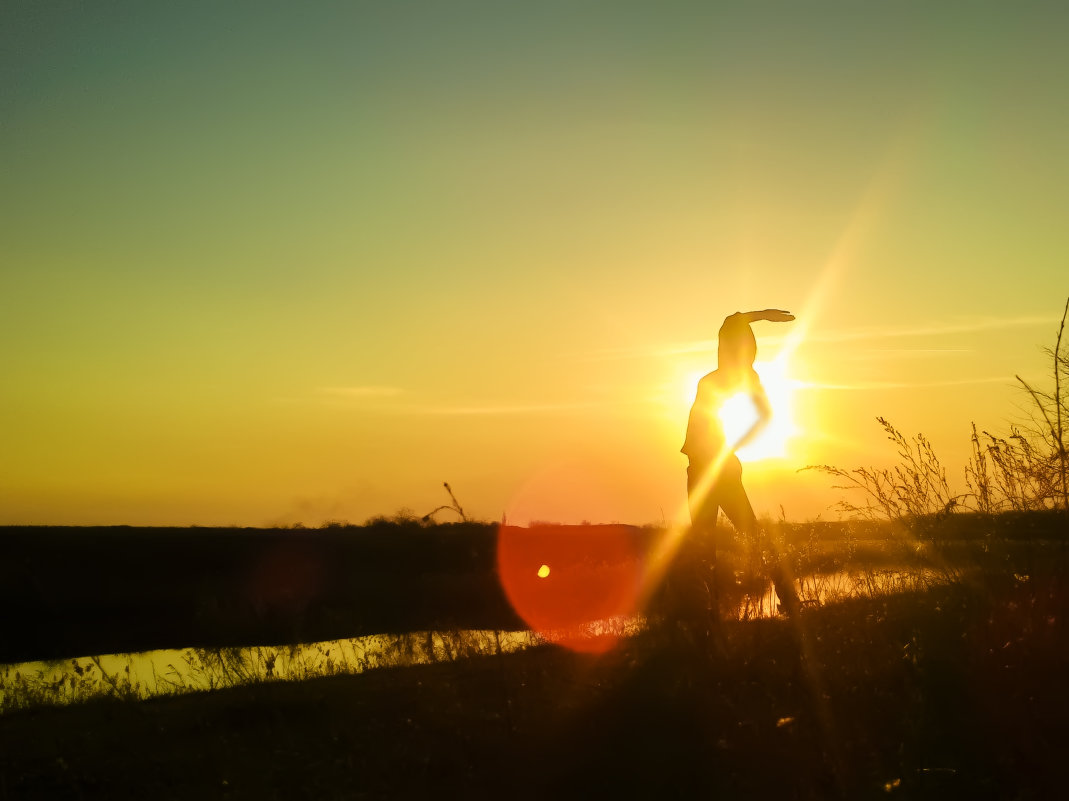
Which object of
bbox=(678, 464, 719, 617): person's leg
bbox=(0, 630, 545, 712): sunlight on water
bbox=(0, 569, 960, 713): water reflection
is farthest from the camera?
bbox=(0, 630, 545, 712): sunlight on water

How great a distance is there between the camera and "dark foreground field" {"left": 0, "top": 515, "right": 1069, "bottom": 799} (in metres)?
4.89

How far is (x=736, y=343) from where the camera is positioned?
9.34 m

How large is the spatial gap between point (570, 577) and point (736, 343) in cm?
1338

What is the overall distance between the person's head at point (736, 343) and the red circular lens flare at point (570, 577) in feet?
9.03

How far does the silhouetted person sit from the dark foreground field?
155cm

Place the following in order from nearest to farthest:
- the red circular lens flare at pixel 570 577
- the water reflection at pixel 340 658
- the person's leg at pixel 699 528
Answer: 1. the person's leg at pixel 699 528
2. the water reflection at pixel 340 658
3. the red circular lens flare at pixel 570 577

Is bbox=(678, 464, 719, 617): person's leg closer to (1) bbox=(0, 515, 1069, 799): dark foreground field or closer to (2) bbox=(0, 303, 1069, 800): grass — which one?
(2) bbox=(0, 303, 1069, 800): grass

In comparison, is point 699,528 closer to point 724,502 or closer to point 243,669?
point 724,502

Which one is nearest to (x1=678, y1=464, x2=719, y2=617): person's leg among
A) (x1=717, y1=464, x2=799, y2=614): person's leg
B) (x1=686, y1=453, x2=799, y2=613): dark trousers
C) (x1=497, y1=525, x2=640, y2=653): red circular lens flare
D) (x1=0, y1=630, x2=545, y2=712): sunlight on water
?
(x1=686, y1=453, x2=799, y2=613): dark trousers

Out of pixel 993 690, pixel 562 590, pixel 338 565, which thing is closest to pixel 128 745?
pixel 993 690

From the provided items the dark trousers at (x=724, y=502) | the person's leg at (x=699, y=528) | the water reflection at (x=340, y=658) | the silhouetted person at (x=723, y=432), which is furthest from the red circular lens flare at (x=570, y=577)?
the silhouetted person at (x=723, y=432)

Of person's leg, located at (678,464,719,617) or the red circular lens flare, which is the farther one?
the red circular lens flare

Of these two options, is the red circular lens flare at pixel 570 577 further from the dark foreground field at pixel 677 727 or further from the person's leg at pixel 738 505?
the dark foreground field at pixel 677 727

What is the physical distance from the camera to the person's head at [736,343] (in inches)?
→ 368
